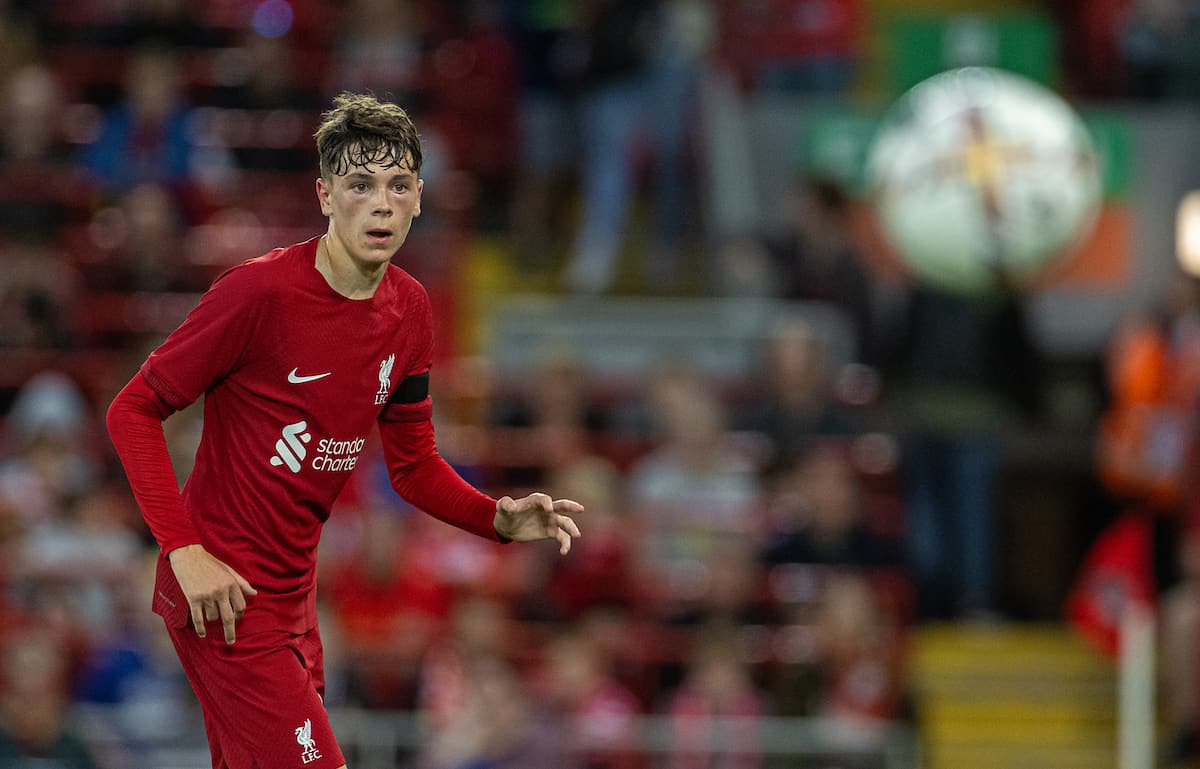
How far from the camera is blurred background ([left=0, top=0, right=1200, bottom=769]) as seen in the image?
7852mm

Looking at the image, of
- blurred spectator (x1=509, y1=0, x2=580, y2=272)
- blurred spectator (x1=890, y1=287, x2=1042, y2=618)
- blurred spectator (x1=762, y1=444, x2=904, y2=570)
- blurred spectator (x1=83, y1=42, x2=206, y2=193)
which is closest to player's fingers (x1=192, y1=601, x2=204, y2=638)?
blurred spectator (x1=762, y1=444, x2=904, y2=570)

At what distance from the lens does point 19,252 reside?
377 inches

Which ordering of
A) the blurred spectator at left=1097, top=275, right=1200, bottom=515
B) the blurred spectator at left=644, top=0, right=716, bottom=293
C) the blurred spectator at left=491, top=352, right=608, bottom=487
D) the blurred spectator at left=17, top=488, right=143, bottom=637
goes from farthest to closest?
the blurred spectator at left=644, top=0, right=716, bottom=293, the blurred spectator at left=491, top=352, right=608, bottom=487, the blurred spectator at left=1097, top=275, right=1200, bottom=515, the blurred spectator at left=17, top=488, right=143, bottom=637

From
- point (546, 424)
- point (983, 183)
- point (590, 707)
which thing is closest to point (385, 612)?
point (590, 707)

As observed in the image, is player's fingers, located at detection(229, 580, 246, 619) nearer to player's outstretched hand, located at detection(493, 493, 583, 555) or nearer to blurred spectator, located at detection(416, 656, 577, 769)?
player's outstretched hand, located at detection(493, 493, 583, 555)

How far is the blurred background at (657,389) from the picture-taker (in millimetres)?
7852

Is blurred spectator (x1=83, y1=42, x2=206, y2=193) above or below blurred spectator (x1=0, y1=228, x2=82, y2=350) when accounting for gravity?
above

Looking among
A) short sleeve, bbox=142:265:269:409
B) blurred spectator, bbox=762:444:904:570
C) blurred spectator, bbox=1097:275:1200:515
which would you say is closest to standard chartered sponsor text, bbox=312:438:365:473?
short sleeve, bbox=142:265:269:409

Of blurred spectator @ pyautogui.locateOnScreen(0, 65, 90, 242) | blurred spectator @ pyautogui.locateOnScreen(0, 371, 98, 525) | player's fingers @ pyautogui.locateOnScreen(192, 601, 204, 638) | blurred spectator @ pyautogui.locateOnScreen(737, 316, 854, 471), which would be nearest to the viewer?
player's fingers @ pyautogui.locateOnScreen(192, 601, 204, 638)

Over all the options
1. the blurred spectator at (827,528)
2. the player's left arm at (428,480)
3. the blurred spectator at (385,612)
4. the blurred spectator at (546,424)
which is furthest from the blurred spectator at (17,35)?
the player's left arm at (428,480)

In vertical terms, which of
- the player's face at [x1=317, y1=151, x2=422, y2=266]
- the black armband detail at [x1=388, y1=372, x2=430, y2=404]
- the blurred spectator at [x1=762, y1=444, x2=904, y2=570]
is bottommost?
the blurred spectator at [x1=762, y1=444, x2=904, y2=570]

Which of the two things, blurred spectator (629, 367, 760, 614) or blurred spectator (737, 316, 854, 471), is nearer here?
blurred spectator (629, 367, 760, 614)

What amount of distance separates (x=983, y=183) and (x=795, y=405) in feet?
4.73

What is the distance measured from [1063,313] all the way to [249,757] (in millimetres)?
9112
